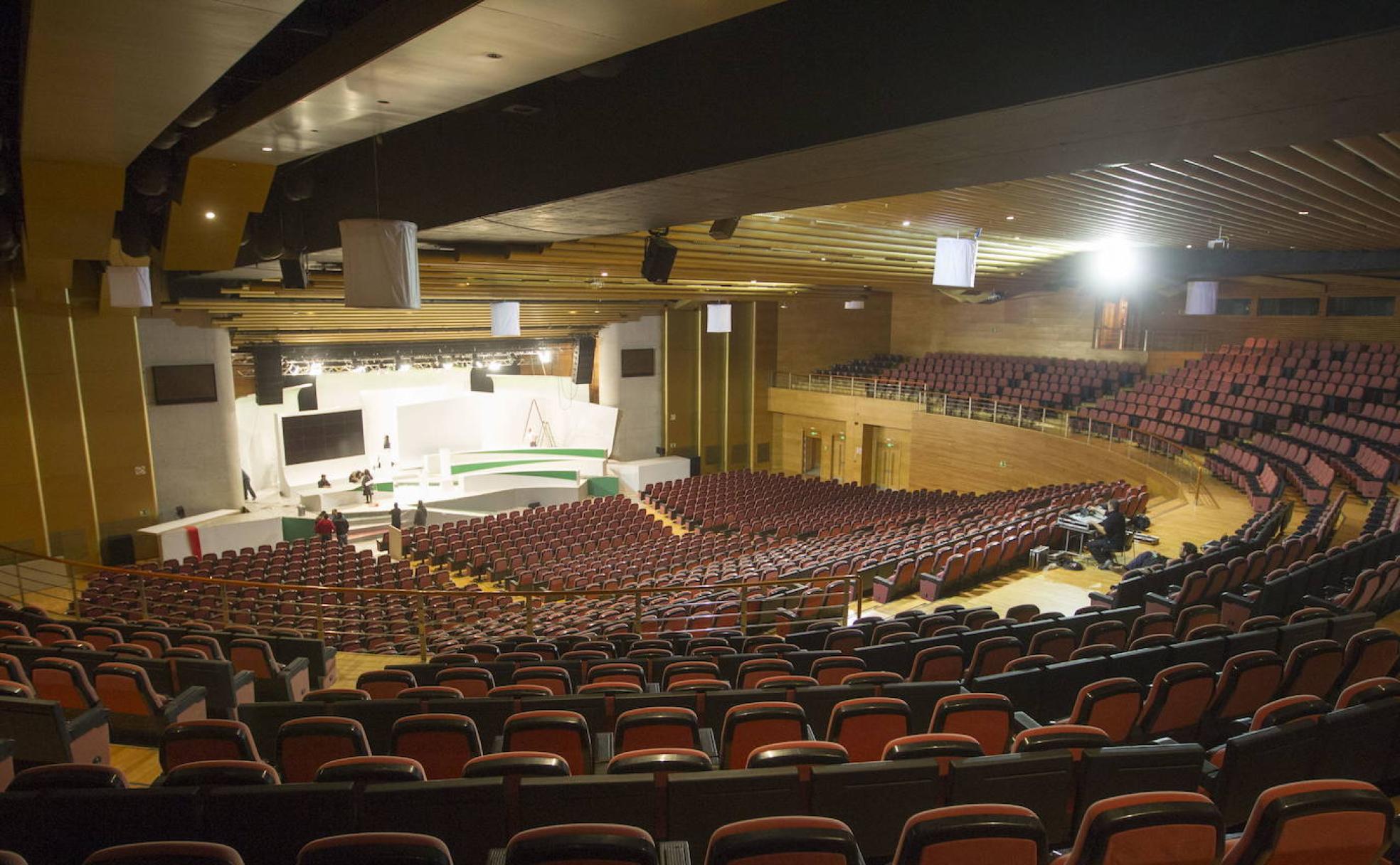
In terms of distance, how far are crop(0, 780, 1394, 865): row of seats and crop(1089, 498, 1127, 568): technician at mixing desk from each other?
9189 millimetres

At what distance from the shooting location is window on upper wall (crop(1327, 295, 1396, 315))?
1847cm

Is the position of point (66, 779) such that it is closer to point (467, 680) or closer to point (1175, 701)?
point (467, 680)

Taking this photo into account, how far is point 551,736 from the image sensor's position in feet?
12.4

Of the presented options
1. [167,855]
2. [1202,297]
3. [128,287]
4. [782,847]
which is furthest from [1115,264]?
[128,287]

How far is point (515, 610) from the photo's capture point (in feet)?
39.8

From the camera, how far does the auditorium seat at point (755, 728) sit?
3.88 metres

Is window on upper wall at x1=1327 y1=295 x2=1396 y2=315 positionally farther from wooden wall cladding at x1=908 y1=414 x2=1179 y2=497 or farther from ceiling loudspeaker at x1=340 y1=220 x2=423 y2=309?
ceiling loudspeaker at x1=340 y1=220 x2=423 y2=309

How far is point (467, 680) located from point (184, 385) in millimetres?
15811

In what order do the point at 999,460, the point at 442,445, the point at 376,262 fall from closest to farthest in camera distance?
the point at 376,262, the point at 999,460, the point at 442,445

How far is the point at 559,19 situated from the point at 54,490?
1832 cm

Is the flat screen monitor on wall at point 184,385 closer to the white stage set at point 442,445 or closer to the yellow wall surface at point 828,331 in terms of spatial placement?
the white stage set at point 442,445

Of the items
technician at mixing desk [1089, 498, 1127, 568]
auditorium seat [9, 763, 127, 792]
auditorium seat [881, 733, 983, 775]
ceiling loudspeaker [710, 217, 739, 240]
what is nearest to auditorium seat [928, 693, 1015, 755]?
auditorium seat [881, 733, 983, 775]

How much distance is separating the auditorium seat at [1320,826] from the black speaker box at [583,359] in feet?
75.0

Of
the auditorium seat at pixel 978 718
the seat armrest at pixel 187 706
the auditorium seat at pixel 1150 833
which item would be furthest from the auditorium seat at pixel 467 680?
the auditorium seat at pixel 1150 833
